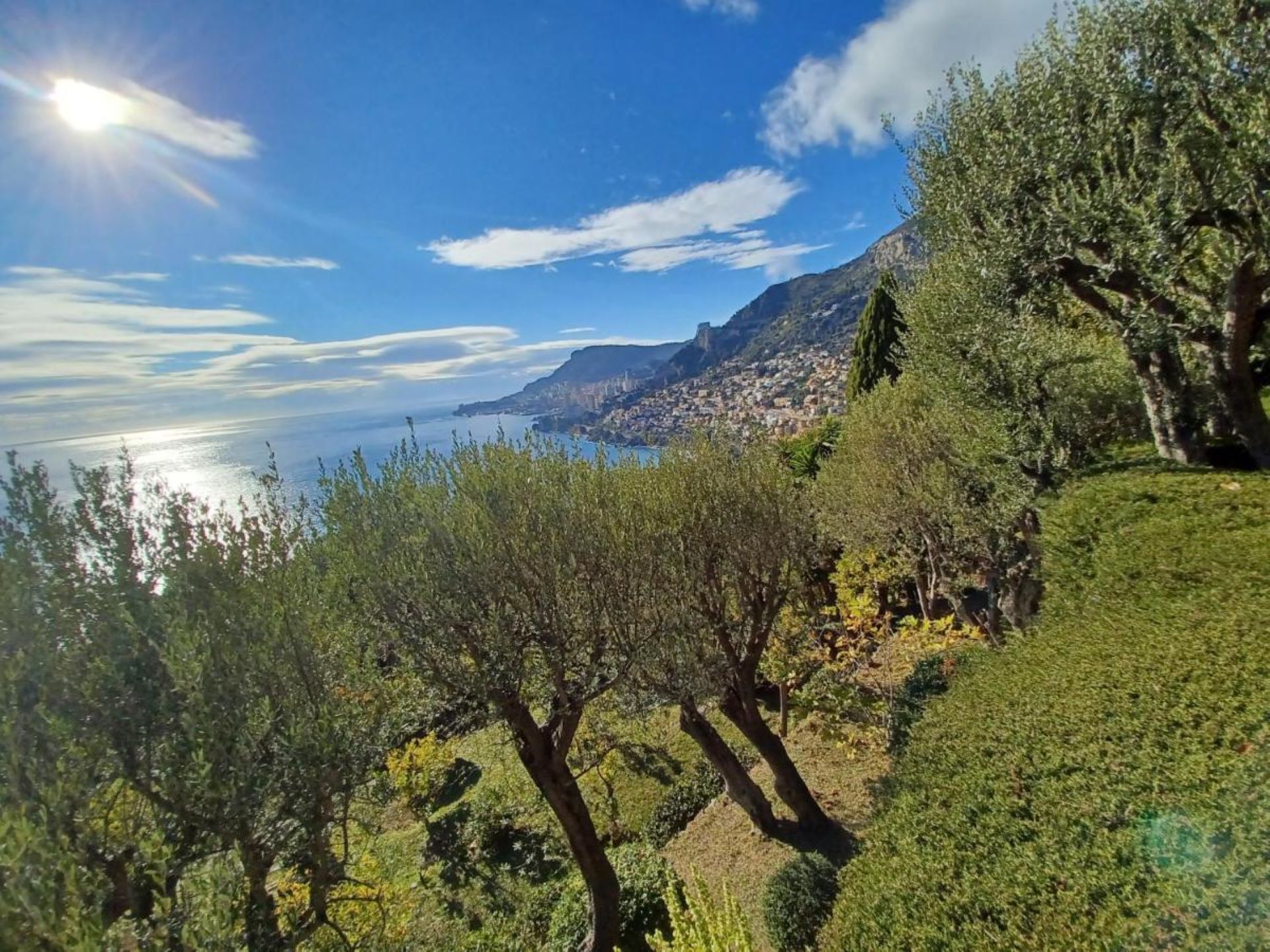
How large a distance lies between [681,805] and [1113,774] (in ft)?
44.9

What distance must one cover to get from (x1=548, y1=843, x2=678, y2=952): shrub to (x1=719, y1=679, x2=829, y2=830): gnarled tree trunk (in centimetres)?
336

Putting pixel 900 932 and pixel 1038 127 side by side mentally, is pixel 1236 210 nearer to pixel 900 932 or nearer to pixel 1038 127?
pixel 1038 127

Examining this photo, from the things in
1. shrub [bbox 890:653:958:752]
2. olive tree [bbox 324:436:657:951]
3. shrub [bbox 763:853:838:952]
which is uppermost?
olive tree [bbox 324:436:657:951]

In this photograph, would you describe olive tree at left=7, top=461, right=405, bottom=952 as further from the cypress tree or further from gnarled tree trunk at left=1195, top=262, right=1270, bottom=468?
the cypress tree

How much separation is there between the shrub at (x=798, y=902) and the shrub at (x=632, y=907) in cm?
215

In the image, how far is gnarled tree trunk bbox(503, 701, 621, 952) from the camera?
37.4 ft

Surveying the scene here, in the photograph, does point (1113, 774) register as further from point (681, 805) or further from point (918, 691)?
point (681, 805)

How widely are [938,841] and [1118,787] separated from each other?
6.80ft

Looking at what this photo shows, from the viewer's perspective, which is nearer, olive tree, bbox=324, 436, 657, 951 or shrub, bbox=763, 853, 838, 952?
olive tree, bbox=324, 436, 657, 951

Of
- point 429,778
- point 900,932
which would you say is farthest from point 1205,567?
point 429,778

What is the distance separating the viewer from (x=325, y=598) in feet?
28.8

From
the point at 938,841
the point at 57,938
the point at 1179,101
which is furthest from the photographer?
the point at 1179,101

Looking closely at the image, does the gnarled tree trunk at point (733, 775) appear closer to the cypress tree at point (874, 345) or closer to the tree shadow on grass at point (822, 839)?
the tree shadow on grass at point (822, 839)

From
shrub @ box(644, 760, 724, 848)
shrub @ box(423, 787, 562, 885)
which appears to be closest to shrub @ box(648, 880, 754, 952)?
shrub @ box(644, 760, 724, 848)
